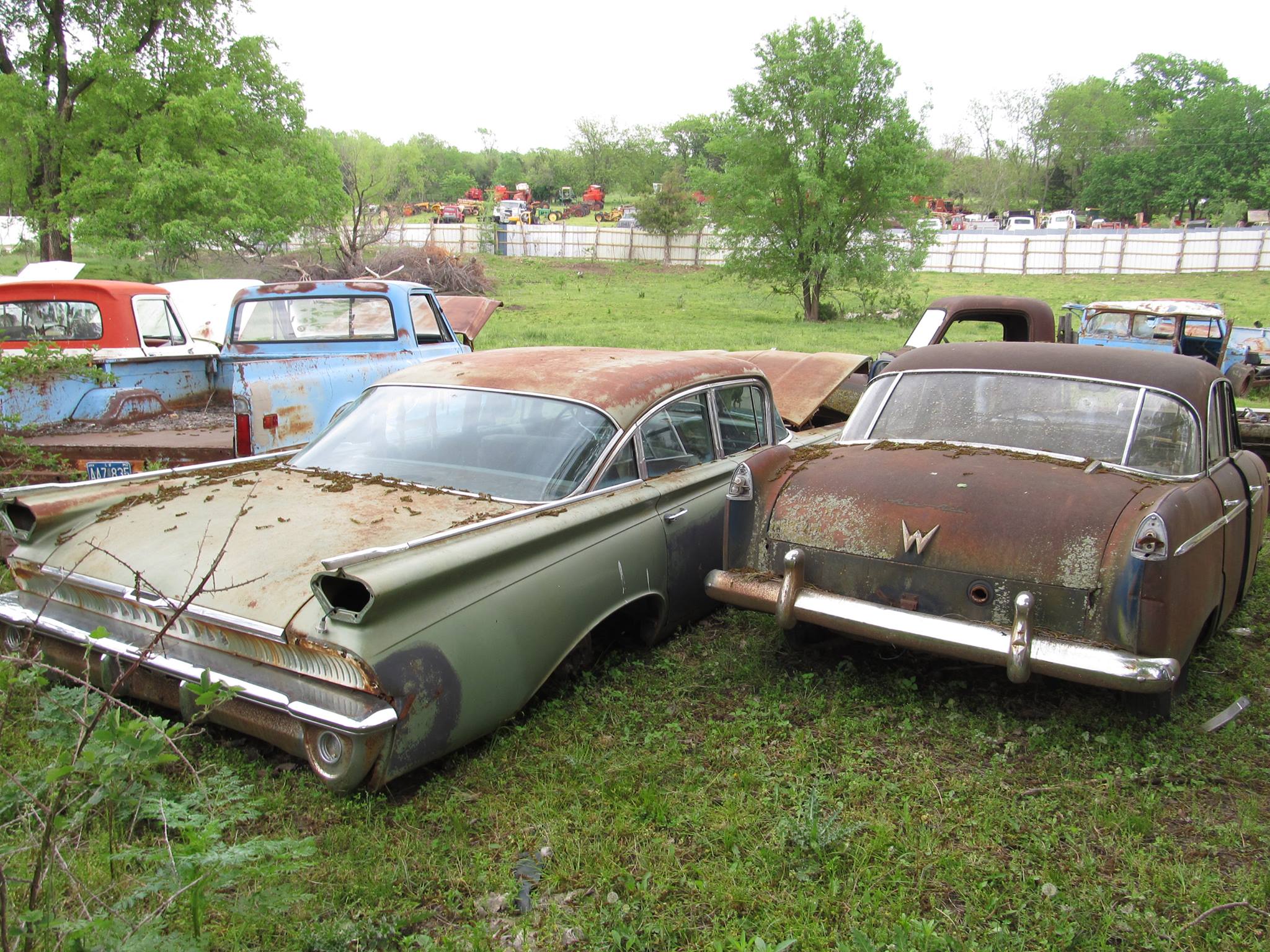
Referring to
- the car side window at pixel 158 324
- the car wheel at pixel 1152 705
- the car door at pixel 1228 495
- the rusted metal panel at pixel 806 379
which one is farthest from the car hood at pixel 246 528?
the car side window at pixel 158 324

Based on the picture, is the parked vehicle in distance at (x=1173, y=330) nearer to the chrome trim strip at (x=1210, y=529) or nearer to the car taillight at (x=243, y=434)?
the chrome trim strip at (x=1210, y=529)

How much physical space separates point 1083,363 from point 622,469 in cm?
221

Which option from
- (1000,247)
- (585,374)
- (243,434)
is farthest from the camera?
(1000,247)

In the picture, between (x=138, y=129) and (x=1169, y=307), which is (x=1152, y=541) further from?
(x=138, y=129)

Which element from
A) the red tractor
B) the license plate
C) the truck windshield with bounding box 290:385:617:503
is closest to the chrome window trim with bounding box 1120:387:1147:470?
the truck windshield with bounding box 290:385:617:503

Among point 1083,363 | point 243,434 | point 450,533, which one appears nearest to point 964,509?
point 1083,363

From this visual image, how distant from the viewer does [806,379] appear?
23.4 feet

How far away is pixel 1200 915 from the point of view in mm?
2477

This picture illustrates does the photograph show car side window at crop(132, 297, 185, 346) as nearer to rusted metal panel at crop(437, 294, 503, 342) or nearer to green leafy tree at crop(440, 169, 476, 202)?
rusted metal panel at crop(437, 294, 503, 342)

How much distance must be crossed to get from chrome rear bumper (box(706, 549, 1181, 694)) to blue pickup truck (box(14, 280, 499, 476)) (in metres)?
2.86

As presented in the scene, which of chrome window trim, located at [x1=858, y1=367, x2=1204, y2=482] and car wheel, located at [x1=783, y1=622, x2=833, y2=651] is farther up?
chrome window trim, located at [x1=858, y1=367, x2=1204, y2=482]

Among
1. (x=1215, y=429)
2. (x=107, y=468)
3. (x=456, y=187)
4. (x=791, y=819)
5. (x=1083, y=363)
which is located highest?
(x=456, y=187)

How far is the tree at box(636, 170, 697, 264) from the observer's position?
119ft

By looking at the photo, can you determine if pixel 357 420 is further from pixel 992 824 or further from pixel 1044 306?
pixel 1044 306
